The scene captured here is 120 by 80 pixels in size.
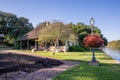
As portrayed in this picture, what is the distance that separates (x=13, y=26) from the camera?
64.6 m

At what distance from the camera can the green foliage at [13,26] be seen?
60275 millimetres

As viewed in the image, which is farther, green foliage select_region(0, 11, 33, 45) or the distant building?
green foliage select_region(0, 11, 33, 45)

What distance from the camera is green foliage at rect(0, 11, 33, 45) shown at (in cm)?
6028

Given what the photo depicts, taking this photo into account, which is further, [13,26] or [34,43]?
[13,26]

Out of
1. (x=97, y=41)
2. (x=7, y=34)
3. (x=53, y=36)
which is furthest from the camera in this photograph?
(x=7, y=34)

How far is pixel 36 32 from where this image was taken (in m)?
44.7

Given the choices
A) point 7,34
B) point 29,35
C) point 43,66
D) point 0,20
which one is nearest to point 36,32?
point 29,35

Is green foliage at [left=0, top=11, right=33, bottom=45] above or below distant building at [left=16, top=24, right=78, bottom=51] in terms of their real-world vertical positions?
above

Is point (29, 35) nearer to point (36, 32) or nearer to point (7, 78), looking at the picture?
point (36, 32)

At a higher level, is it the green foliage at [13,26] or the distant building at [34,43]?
the green foliage at [13,26]

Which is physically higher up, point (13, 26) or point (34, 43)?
point (13, 26)

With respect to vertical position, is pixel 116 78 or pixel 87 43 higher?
pixel 87 43

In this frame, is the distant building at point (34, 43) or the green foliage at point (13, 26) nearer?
the distant building at point (34, 43)

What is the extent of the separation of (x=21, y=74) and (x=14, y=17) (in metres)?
57.7
